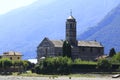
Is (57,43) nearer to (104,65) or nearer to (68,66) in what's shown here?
(104,65)

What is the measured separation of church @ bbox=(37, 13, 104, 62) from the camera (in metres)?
161

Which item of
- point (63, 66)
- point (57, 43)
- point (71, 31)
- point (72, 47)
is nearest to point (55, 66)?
point (63, 66)

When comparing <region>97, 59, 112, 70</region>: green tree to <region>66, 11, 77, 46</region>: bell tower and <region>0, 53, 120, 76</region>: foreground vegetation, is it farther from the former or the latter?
<region>66, 11, 77, 46</region>: bell tower

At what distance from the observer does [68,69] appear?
413ft

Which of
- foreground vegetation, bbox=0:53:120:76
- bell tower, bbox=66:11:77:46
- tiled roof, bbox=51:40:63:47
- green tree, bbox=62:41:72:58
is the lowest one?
foreground vegetation, bbox=0:53:120:76

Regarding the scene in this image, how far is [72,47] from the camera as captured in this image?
161 metres

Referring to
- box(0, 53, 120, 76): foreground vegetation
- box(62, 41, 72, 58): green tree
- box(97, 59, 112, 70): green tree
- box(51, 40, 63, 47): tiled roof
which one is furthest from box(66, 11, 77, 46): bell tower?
box(97, 59, 112, 70): green tree

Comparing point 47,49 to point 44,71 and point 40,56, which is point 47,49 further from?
point 44,71

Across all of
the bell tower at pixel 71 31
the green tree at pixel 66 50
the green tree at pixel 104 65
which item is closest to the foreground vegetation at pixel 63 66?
the green tree at pixel 104 65

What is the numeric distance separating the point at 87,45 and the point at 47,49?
558 inches

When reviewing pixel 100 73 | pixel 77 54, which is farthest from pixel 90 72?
pixel 77 54

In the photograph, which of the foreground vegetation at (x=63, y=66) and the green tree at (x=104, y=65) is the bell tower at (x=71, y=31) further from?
the green tree at (x=104, y=65)

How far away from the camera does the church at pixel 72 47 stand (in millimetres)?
161000

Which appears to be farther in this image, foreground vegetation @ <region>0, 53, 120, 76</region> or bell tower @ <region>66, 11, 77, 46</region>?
bell tower @ <region>66, 11, 77, 46</region>
